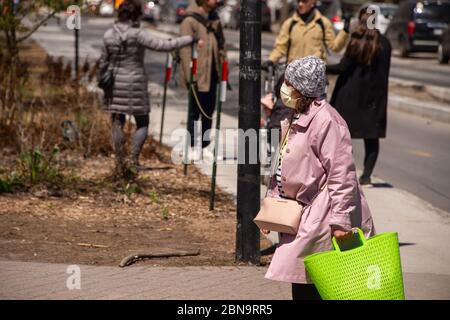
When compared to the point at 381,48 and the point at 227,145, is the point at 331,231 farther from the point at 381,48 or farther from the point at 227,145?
the point at 227,145

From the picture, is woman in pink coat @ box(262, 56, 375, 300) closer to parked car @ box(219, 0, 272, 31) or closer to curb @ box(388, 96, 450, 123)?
curb @ box(388, 96, 450, 123)

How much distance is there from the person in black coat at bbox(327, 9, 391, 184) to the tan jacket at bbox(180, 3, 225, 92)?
1.57 metres

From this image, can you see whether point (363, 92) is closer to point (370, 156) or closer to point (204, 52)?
point (370, 156)

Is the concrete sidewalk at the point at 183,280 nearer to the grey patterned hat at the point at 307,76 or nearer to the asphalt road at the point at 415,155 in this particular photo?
the grey patterned hat at the point at 307,76

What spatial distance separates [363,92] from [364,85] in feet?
0.27

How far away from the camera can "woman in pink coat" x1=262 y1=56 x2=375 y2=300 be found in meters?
5.54

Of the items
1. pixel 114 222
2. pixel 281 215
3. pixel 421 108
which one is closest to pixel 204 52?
pixel 114 222

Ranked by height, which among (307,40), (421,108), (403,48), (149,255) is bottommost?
(403,48)

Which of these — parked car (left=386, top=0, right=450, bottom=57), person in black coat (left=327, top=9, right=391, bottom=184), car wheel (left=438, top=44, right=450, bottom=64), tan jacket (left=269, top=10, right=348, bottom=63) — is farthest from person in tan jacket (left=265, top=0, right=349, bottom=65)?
parked car (left=386, top=0, right=450, bottom=57)

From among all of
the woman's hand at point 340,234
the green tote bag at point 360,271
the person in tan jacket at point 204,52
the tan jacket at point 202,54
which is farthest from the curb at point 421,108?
the green tote bag at point 360,271

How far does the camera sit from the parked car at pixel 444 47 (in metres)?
32.2

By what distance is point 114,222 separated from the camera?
9.16 m

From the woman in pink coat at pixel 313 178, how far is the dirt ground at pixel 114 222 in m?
2.23
